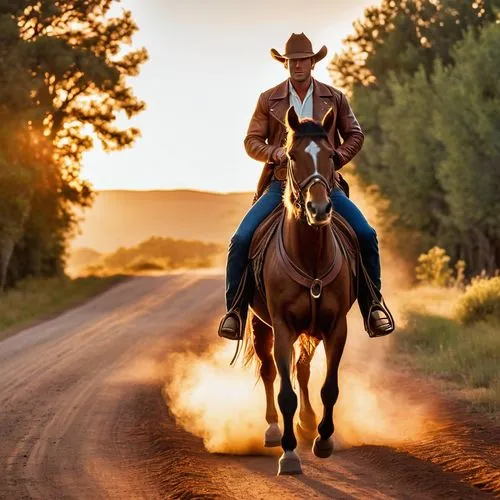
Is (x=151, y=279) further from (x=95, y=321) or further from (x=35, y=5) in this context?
(x=95, y=321)

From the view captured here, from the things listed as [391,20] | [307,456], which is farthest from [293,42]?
[391,20]

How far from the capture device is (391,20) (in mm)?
47531

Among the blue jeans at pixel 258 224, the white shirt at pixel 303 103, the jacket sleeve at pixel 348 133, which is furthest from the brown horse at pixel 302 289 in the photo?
the white shirt at pixel 303 103

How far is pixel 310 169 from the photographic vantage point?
840 cm

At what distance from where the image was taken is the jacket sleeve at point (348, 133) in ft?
32.6

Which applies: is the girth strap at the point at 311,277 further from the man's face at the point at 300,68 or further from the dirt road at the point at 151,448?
the man's face at the point at 300,68

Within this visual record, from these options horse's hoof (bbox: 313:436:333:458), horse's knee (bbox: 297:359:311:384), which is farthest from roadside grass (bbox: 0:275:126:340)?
horse's hoof (bbox: 313:436:333:458)

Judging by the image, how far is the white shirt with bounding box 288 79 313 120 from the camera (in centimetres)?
1028

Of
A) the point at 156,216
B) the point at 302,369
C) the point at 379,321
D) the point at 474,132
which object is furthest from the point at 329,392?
the point at 156,216

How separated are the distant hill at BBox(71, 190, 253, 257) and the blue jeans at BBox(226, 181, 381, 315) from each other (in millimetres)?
124442

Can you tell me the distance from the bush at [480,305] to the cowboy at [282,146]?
11.7 metres

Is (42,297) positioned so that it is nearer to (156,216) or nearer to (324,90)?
(324,90)

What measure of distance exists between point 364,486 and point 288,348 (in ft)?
4.30

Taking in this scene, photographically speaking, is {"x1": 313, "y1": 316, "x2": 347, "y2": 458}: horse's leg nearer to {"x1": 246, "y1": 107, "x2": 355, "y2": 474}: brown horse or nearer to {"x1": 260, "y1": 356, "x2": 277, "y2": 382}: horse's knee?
{"x1": 246, "y1": 107, "x2": 355, "y2": 474}: brown horse
